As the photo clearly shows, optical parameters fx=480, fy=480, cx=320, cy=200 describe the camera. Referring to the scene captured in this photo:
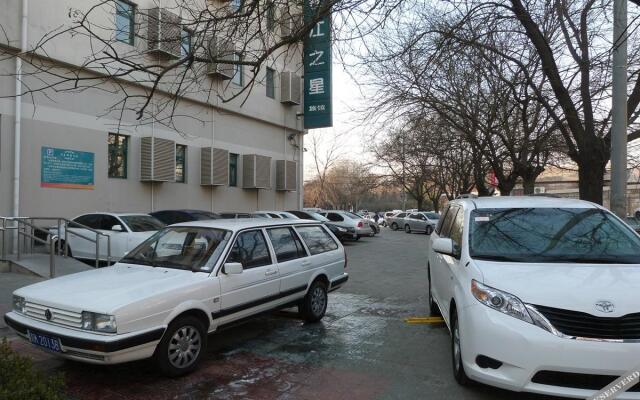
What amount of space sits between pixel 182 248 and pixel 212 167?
45.5ft

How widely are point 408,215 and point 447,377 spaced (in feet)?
102

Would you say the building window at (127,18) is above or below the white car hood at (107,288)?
above

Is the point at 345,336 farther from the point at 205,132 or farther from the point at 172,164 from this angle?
the point at 205,132

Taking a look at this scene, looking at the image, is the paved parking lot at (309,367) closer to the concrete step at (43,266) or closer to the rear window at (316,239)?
the rear window at (316,239)

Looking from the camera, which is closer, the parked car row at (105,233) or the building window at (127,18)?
the building window at (127,18)

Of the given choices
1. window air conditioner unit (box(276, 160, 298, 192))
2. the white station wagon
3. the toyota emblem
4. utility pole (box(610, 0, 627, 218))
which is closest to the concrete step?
the white station wagon

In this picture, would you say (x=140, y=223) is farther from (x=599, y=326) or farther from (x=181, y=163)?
(x=599, y=326)

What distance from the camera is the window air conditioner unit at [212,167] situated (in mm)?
19125

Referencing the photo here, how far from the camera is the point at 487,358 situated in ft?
13.0

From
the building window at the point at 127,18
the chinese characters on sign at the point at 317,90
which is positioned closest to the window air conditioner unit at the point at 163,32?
the building window at the point at 127,18

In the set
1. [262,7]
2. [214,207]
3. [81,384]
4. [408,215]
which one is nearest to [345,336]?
[81,384]

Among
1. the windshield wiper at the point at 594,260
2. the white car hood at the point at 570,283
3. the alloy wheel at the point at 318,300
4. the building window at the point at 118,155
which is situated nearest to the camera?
the white car hood at the point at 570,283

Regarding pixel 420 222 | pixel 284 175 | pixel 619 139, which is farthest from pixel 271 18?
pixel 420 222

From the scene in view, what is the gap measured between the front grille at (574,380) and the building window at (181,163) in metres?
16.5
